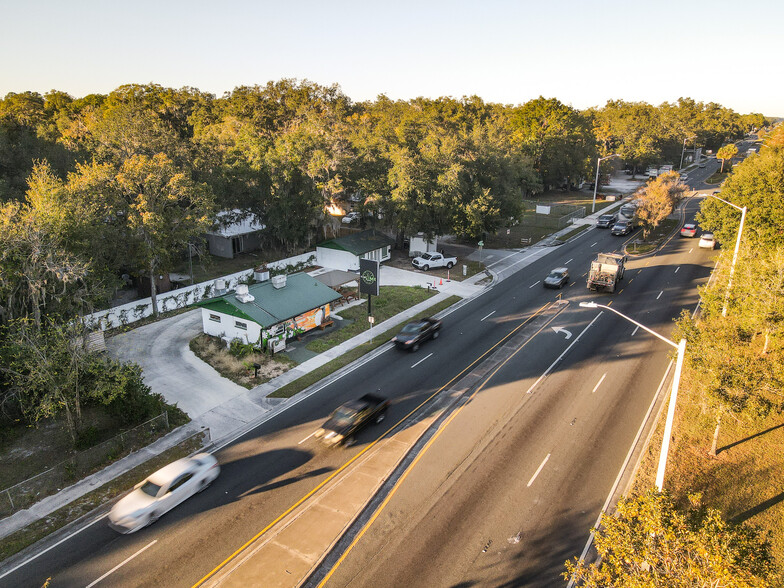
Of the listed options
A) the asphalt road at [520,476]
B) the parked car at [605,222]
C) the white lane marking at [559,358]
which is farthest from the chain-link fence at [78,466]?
the parked car at [605,222]

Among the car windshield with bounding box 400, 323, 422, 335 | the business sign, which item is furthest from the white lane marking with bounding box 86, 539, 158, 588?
the business sign

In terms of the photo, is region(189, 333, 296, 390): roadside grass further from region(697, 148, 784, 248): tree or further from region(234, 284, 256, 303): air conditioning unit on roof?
region(697, 148, 784, 248): tree

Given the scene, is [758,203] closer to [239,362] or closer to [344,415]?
[344,415]

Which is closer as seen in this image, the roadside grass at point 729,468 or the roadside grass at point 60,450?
the roadside grass at point 729,468

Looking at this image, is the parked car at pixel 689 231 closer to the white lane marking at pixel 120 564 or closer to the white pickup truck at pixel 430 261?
the white pickup truck at pixel 430 261

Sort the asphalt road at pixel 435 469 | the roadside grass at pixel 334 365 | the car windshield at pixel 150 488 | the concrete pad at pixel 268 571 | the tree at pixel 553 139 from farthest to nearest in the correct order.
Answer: the tree at pixel 553 139
the roadside grass at pixel 334 365
the car windshield at pixel 150 488
the asphalt road at pixel 435 469
the concrete pad at pixel 268 571

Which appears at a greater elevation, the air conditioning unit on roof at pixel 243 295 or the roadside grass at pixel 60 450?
the air conditioning unit on roof at pixel 243 295
